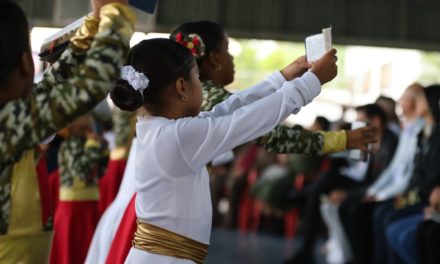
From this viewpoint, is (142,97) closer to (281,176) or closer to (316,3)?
(316,3)

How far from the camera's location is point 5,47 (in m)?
1.63

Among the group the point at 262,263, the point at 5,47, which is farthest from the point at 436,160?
the point at 5,47

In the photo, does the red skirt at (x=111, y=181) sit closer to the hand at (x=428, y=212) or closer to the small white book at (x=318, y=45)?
the hand at (x=428, y=212)

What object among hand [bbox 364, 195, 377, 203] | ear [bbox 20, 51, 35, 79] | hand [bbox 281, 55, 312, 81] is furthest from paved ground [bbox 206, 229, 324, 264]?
ear [bbox 20, 51, 35, 79]

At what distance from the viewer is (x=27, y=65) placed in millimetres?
1670

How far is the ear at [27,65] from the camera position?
166cm

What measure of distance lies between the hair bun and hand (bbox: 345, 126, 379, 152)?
0.79 metres

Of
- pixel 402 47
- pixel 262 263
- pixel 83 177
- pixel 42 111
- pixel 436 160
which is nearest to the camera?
pixel 42 111

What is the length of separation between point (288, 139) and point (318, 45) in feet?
1.45

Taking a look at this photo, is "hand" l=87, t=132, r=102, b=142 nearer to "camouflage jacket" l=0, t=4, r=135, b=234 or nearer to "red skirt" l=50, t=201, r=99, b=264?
"red skirt" l=50, t=201, r=99, b=264

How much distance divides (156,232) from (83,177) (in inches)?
103

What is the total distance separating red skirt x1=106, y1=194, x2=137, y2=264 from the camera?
8.90ft

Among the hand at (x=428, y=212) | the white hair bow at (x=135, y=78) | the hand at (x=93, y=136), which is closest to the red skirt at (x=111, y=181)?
the hand at (x=93, y=136)

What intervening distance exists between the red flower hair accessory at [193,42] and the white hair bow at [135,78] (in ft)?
1.94
